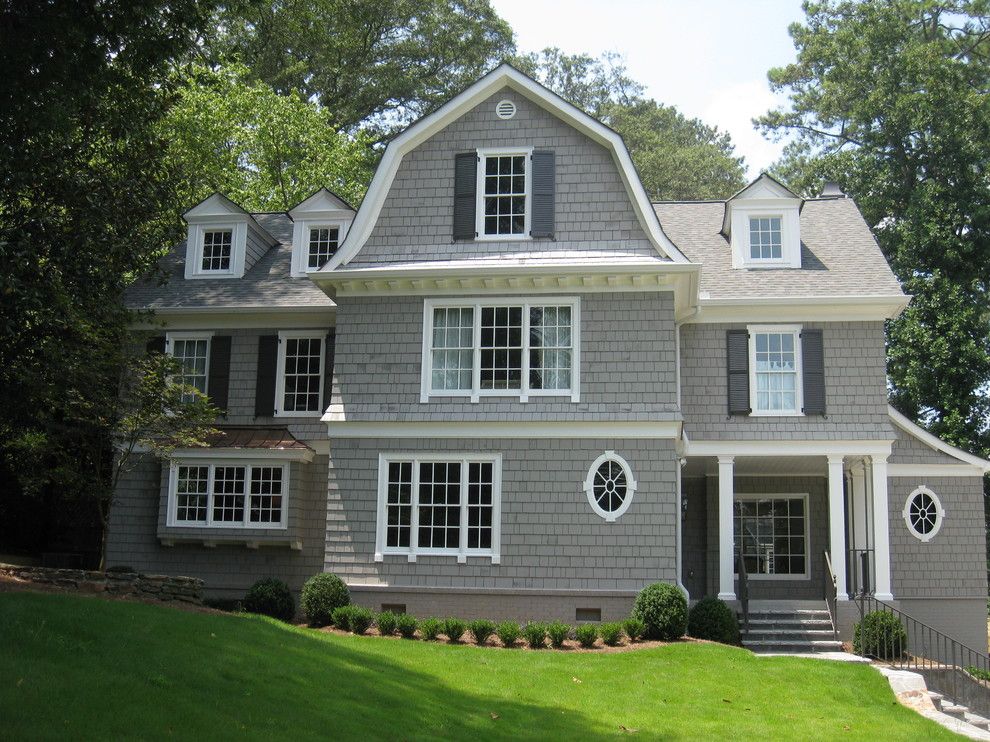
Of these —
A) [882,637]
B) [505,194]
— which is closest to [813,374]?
[882,637]

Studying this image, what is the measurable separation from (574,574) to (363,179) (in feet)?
64.7

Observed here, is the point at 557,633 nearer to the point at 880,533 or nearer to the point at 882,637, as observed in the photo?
the point at 882,637

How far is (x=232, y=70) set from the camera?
112ft

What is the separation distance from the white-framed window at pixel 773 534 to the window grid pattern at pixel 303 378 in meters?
8.55

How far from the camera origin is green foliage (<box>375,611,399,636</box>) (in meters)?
16.9

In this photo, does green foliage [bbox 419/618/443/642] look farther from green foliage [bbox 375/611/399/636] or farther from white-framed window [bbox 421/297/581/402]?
white-framed window [bbox 421/297/581/402]

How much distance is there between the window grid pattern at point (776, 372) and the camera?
2000 cm

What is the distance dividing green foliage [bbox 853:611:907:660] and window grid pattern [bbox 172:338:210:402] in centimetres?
1308

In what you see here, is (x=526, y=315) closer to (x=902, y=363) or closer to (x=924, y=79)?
(x=902, y=363)

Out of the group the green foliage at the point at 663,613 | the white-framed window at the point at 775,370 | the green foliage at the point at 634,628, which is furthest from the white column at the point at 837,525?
the green foliage at the point at 634,628

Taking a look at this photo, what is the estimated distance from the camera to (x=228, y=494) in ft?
66.3

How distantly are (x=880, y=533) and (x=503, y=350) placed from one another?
7.45 meters

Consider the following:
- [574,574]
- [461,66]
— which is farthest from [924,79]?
[574,574]

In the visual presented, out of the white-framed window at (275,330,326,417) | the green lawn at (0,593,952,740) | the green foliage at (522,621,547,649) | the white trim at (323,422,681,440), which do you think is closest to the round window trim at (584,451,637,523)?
the white trim at (323,422,681,440)
